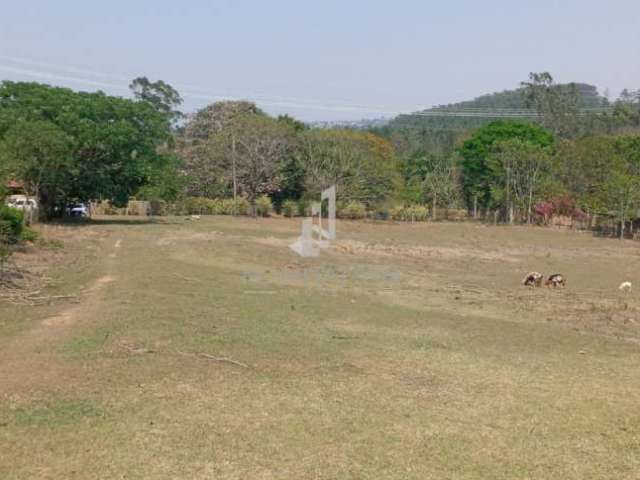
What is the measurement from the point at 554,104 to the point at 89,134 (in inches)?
2351

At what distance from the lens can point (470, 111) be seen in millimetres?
116312

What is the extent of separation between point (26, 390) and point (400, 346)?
470 centimetres

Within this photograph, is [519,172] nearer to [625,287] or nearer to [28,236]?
[625,287]

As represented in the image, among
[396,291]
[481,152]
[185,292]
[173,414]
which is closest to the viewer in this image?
[173,414]

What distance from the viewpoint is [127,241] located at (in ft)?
81.8

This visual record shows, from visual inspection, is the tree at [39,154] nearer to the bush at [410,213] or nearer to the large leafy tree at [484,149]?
the bush at [410,213]

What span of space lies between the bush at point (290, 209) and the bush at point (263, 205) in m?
1.06

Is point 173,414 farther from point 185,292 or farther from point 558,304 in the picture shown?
point 558,304

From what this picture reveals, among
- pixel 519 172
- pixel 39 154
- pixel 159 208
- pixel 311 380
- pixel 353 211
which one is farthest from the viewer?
pixel 353 211

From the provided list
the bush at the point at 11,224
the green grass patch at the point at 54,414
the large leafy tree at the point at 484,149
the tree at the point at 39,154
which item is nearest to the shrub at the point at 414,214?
the large leafy tree at the point at 484,149

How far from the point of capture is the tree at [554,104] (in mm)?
76750

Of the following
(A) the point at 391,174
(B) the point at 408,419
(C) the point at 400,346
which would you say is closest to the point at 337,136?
(A) the point at 391,174

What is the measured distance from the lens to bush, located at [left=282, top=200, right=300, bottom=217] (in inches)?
1955

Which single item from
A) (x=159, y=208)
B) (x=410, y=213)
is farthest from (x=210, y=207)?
(x=410, y=213)
